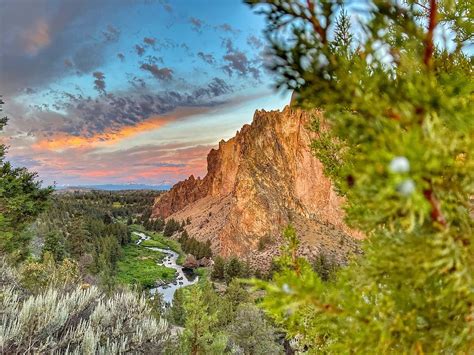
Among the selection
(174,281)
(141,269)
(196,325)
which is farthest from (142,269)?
(196,325)

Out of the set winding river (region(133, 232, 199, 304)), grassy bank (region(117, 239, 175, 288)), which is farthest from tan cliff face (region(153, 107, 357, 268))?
grassy bank (region(117, 239, 175, 288))

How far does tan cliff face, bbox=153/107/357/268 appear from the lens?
104 metres

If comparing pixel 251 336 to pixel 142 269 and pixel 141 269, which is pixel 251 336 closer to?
pixel 142 269

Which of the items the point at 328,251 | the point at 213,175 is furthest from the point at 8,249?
the point at 213,175

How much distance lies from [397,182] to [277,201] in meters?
114

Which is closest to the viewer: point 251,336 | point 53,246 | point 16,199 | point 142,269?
point 16,199

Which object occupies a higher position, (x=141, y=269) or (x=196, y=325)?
(x=196, y=325)

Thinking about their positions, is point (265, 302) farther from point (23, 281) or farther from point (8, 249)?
point (23, 281)

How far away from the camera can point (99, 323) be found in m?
16.2

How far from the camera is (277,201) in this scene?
115 meters

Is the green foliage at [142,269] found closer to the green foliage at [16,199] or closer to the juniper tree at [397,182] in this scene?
the green foliage at [16,199]

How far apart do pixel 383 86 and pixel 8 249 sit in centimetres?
2856

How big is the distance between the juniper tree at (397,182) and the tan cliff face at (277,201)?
8582 centimetres

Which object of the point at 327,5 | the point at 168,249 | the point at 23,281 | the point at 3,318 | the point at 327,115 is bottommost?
the point at 168,249
